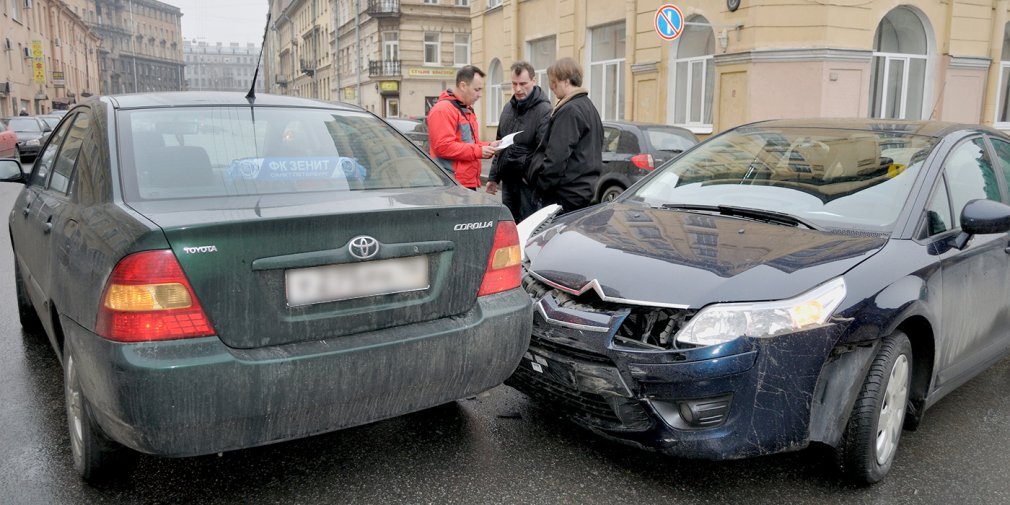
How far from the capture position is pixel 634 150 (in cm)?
1122

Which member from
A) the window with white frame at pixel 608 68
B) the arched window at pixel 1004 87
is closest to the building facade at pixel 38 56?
the window with white frame at pixel 608 68

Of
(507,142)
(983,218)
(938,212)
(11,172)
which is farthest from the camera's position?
(507,142)

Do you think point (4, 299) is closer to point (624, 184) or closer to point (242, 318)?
point (242, 318)

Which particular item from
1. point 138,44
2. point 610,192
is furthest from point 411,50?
point 138,44

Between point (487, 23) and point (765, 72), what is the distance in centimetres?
1417

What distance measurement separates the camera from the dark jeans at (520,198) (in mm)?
5953

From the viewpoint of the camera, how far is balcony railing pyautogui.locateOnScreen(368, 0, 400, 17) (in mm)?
46938

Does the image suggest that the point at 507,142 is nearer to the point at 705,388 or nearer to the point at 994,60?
the point at 705,388

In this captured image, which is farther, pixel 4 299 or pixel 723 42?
pixel 723 42

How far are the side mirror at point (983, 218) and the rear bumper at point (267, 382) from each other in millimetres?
2123

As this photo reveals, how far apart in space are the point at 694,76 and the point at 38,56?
146ft

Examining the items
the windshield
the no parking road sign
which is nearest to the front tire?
the windshield

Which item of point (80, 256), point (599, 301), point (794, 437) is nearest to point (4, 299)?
point (80, 256)

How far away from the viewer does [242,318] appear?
2393 mm
